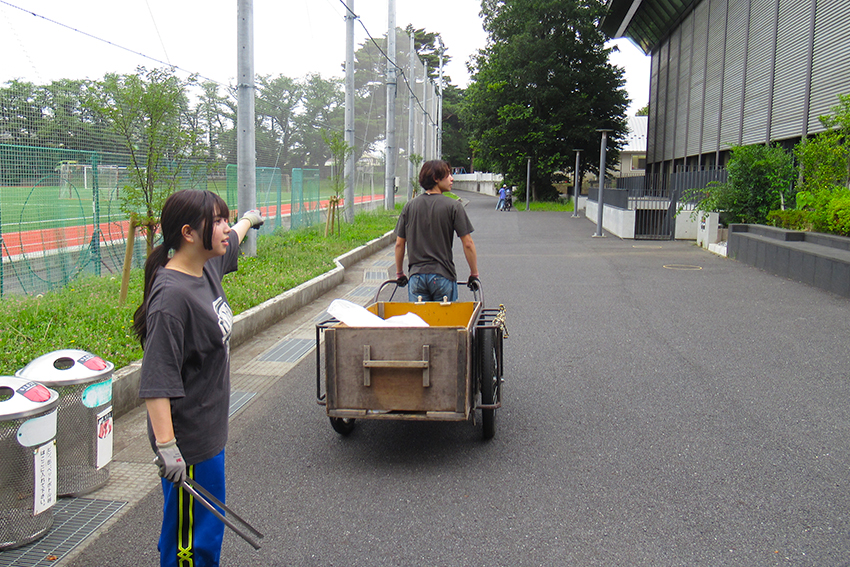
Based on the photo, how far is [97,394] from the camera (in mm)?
4031

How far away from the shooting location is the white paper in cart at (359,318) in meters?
4.54

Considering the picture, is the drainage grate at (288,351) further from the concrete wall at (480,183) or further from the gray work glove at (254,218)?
the concrete wall at (480,183)

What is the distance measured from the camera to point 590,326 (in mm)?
8602

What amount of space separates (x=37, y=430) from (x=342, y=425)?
1.95m

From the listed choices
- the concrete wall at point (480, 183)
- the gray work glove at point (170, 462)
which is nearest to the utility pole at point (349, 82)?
the gray work glove at point (170, 462)

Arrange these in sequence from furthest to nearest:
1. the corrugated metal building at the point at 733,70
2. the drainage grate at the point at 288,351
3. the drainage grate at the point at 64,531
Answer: the corrugated metal building at the point at 733,70 → the drainage grate at the point at 288,351 → the drainage grate at the point at 64,531

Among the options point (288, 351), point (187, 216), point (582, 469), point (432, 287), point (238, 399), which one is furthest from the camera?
point (288, 351)

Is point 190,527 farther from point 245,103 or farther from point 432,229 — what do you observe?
point 245,103

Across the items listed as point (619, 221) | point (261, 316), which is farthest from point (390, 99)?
point (261, 316)

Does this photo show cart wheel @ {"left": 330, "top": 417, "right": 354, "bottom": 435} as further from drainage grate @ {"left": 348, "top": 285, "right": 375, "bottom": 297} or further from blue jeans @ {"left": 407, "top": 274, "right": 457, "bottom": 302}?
drainage grate @ {"left": 348, "top": 285, "right": 375, "bottom": 297}

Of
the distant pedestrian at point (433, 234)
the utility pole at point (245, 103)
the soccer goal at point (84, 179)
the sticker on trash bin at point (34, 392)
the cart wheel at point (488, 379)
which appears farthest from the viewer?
the utility pole at point (245, 103)

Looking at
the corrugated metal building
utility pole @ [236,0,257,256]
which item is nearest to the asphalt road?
utility pole @ [236,0,257,256]

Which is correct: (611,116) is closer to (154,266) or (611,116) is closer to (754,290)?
(754,290)

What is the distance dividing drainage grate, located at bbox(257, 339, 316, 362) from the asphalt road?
31 centimetres
